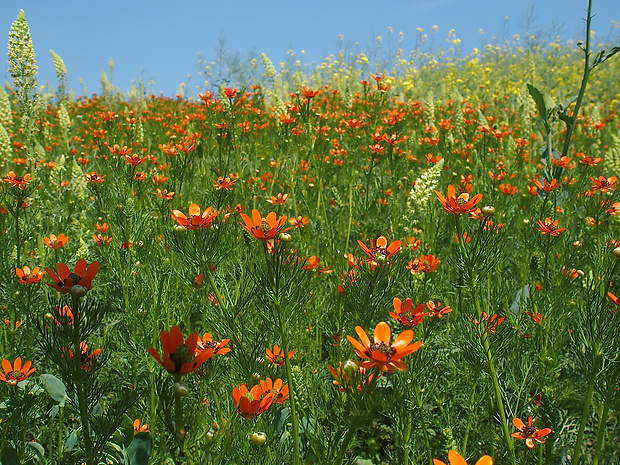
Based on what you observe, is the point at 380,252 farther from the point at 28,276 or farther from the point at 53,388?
the point at 28,276

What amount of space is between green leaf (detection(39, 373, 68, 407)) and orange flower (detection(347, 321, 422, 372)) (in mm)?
1015

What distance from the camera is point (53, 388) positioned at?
1.33 metres

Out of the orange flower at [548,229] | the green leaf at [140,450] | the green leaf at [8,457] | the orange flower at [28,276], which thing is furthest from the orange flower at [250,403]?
the orange flower at [548,229]

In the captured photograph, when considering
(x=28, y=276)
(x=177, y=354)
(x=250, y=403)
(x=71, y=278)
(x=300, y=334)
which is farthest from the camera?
(x=300, y=334)

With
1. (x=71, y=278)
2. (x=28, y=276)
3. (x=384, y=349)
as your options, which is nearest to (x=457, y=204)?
(x=384, y=349)

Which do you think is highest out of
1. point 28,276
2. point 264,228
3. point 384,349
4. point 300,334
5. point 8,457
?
point 264,228

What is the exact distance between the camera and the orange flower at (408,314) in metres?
1.15

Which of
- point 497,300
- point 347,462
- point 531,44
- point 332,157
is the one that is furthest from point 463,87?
point 347,462

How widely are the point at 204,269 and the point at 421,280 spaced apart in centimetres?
93

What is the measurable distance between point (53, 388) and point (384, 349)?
3.51 ft

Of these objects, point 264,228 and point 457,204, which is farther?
point 457,204

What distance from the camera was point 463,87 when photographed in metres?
13.4

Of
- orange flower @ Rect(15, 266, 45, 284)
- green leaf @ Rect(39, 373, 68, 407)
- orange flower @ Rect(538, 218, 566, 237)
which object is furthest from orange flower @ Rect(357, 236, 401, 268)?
orange flower @ Rect(15, 266, 45, 284)

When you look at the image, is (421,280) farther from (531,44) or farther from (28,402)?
(531,44)
